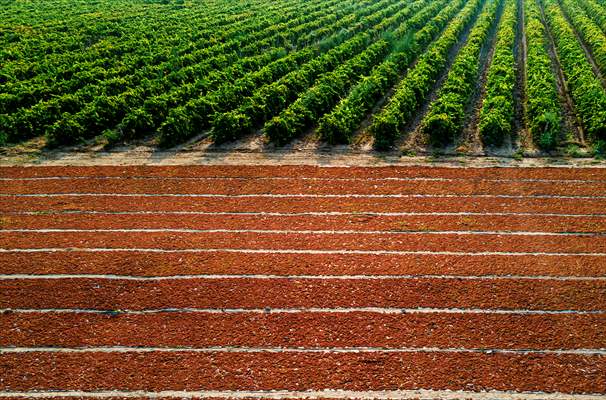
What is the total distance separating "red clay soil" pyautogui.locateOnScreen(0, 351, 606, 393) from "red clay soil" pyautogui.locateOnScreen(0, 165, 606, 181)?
9.40m

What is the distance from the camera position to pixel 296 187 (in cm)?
1844

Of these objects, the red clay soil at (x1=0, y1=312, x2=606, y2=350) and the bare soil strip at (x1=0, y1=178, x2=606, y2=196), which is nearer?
the red clay soil at (x1=0, y1=312, x2=606, y2=350)

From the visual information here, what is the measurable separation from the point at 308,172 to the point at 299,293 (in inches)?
300

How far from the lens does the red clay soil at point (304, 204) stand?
16797 millimetres

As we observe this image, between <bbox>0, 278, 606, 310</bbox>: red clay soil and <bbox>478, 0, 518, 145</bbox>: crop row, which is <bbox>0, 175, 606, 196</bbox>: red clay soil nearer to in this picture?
<bbox>478, 0, 518, 145</bbox>: crop row

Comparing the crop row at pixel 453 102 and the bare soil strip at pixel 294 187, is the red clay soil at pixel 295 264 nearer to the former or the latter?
the bare soil strip at pixel 294 187

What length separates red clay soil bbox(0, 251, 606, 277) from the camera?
1370 cm

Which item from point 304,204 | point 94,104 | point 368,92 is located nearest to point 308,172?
point 304,204

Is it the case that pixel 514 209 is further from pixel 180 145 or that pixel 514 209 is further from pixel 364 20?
pixel 364 20

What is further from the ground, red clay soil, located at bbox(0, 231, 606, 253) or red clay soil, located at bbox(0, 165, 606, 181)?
red clay soil, located at bbox(0, 165, 606, 181)

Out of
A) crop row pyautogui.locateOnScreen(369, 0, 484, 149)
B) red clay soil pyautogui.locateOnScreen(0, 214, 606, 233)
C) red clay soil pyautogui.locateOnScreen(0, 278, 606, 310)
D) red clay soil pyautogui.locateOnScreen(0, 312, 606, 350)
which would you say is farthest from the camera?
crop row pyautogui.locateOnScreen(369, 0, 484, 149)

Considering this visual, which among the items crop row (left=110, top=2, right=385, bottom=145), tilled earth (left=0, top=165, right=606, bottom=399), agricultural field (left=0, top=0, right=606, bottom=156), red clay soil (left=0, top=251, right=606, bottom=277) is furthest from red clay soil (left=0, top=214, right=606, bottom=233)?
crop row (left=110, top=2, right=385, bottom=145)

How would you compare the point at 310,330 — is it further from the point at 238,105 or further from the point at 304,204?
the point at 238,105

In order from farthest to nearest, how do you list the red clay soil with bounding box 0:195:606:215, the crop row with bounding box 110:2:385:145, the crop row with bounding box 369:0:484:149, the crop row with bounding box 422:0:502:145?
the crop row with bounding box 110:2:385:145, the crop row with bounding box 369:0:484:149, the crop row with bounding box 422:0:502:145, the red clay soil with bounding box 0:195:606:215
